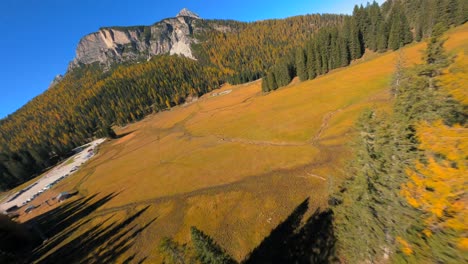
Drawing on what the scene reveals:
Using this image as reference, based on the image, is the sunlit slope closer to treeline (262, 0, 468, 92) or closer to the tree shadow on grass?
the tree shadow on grass

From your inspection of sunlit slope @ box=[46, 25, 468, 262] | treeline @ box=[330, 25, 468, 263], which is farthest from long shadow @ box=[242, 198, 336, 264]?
treeline @ box=[330, 25, 468, 263]

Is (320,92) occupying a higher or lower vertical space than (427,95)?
lower

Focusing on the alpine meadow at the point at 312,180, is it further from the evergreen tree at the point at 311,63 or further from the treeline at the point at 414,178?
the evergreen tree at the point at 311,63

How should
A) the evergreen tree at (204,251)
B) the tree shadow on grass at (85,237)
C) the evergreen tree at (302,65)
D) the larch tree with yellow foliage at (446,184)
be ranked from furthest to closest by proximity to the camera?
the evergreen tree at (302,65), the tree shadow on grass at (85,237), the evergreen tree at (204,251), the larch tree with yellow foliage at (446,184)

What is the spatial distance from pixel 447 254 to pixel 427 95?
27.7 feet

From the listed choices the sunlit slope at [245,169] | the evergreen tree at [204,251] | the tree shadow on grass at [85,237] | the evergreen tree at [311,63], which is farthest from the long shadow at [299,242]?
the evergreen tree at [311,63]

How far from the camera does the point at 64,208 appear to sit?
185ft

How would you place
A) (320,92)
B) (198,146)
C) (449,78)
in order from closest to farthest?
(449,78)
(198,146)
(320,92)

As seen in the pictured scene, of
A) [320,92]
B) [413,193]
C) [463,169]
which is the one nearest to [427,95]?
[413,193]

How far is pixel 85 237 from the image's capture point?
39625 millimetres

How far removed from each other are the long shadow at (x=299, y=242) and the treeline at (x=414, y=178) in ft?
→ 19.3

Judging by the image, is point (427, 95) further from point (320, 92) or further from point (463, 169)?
point (320, 92)

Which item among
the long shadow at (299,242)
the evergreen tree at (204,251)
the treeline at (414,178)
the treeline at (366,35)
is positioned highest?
the treeline at (366,35)

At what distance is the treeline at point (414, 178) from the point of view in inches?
268
